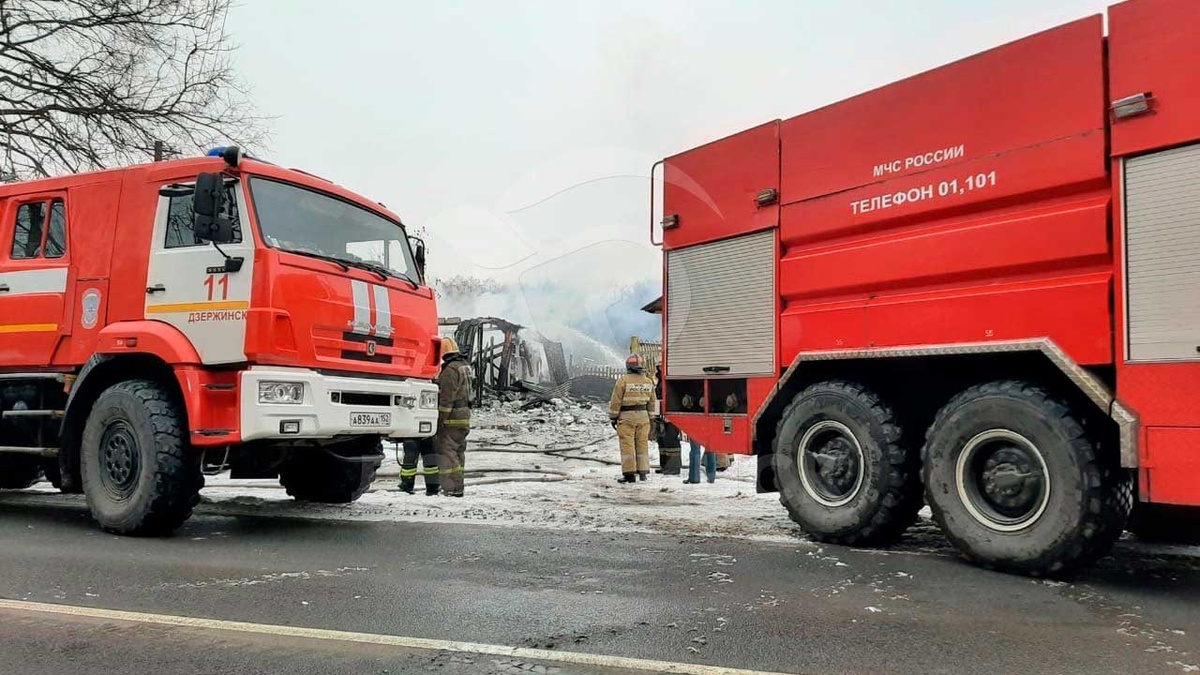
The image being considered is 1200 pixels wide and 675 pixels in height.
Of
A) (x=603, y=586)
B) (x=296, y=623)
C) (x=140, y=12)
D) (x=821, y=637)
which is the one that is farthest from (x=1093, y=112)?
(x=140, y=12)

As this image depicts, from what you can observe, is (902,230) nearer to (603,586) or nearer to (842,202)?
(842,202)

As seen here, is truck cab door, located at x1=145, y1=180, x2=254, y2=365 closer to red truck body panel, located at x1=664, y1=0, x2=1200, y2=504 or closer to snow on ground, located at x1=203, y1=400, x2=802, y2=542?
snow on ground, located at x1=203, y1=400, x2=802, y2=542

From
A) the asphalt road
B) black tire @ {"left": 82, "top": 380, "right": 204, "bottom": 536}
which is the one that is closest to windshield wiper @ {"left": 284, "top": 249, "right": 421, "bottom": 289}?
black tire @ {"left": 82, "top": 380, "right": 204, "bottom": 536}

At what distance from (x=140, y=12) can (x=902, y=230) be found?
1629cm

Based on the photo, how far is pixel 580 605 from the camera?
3.91m

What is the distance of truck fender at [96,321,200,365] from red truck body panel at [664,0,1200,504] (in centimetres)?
407

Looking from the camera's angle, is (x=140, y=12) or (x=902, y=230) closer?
(x=902, y=230)

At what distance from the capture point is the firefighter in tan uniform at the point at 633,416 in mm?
9828

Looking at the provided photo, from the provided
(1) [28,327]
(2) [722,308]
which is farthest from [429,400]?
(1) [28,327]

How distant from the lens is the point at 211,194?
18.3ft

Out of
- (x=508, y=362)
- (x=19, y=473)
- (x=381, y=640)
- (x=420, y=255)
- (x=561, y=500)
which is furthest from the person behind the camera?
(x=508, y=362)

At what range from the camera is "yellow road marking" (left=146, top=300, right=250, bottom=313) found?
5.61 meters

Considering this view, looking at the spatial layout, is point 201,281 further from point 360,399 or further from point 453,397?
point 453,397

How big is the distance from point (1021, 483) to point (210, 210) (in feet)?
18.0
